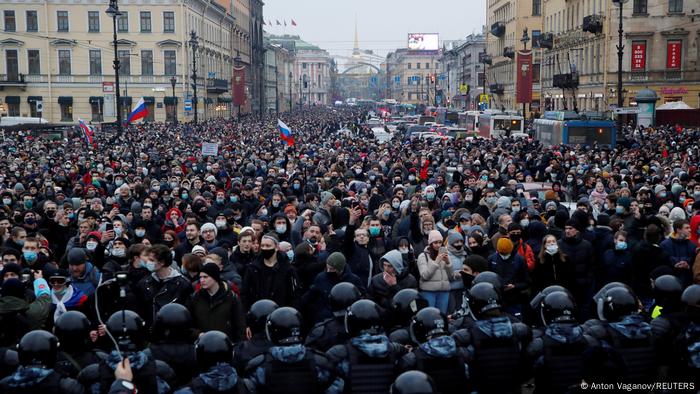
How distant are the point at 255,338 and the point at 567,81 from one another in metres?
61.6

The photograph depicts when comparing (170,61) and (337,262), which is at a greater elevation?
(170,61)

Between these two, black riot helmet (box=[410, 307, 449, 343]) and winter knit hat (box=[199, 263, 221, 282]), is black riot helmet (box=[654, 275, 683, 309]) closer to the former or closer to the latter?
black riot helmet (box=[410, 307, 449, 343])

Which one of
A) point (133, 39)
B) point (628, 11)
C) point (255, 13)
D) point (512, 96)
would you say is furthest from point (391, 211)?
point (255, 13)

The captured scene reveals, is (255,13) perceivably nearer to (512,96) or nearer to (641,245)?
(512,96)

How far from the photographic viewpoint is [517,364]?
6.10 meters

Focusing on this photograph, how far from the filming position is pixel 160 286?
8648 mm

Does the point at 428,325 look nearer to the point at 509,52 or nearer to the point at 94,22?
the point at 94,22

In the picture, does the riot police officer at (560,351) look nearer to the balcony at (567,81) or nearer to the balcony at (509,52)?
the balcony at (567,81)

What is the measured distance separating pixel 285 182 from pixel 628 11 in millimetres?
43446

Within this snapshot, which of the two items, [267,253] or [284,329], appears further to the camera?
[267,253]

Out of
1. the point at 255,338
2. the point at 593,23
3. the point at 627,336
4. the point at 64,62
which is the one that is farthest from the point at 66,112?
the point at 627,336

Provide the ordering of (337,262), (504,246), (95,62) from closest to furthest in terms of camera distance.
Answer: (337,262), (504,246), (95,62)

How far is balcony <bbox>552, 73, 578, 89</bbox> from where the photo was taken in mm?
64938

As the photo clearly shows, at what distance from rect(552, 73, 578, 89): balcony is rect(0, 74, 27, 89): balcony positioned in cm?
4016
